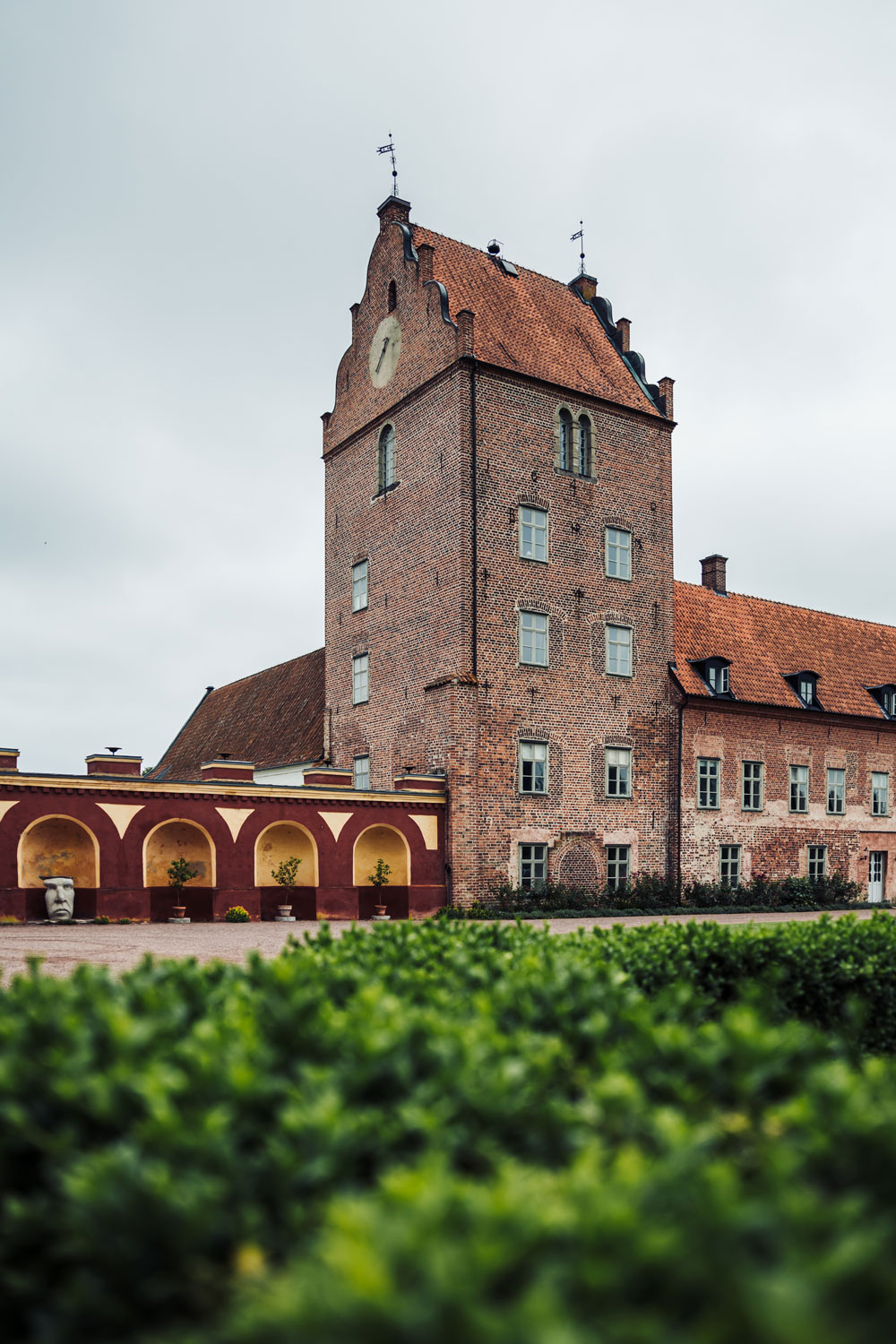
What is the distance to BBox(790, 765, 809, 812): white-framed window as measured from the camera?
3259cm

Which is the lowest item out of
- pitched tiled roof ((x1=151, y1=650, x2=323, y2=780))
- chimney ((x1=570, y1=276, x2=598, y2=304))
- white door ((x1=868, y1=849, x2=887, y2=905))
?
white door ((x1=868, y1=849, x2=887, y2=905))

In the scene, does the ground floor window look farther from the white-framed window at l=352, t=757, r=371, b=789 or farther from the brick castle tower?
the white-framed window at l=352, t=757, r=371, b=789

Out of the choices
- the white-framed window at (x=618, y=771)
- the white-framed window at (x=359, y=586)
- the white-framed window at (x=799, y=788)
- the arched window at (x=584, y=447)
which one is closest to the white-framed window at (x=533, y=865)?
the white-framed window at (x=618, y=771)

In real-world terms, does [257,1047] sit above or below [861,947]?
above

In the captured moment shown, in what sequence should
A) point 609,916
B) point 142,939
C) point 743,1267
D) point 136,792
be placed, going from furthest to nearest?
1. point 609,916
2. point 136,792
3. point 142,939
4. point 743,1267

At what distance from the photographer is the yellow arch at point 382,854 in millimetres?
24906

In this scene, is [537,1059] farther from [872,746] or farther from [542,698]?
[872,746]

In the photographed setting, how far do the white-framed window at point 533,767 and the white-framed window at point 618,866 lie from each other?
114 inches

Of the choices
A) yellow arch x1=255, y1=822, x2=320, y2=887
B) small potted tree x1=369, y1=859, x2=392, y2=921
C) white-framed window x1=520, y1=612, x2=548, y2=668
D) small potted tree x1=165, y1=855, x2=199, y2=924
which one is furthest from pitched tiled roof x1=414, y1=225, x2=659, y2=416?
small potted tree x1=165, y1=855, x2=199, y2=924

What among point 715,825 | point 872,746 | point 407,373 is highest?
point 407,373

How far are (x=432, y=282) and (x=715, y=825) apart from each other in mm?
16442

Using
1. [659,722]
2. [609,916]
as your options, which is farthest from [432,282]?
[609,916]

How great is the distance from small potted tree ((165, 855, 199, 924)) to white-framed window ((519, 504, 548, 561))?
35.4ft

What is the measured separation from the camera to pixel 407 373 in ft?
89.2
